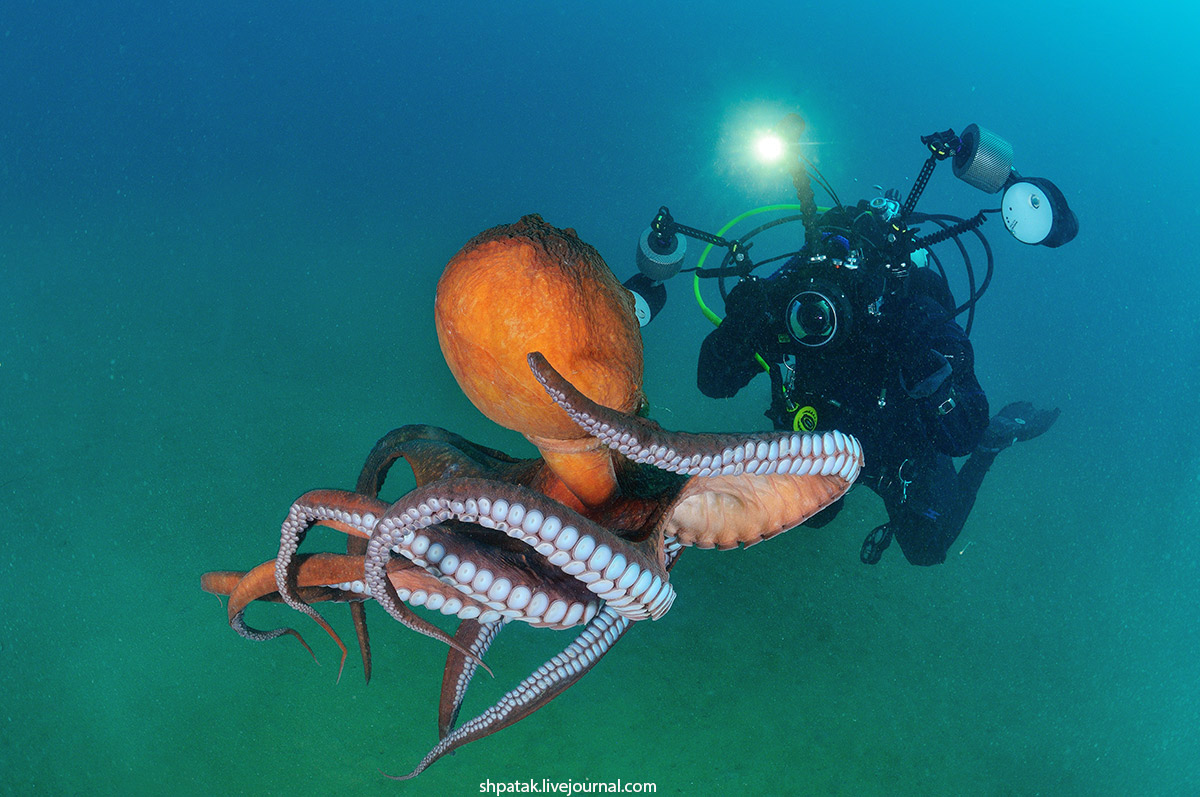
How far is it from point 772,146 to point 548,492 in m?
3.11

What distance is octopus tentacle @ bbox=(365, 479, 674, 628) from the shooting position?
3.51 ft

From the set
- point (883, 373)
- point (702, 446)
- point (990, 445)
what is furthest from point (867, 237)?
point (990, 445)

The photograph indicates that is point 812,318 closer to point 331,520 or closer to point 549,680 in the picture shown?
point 549,680

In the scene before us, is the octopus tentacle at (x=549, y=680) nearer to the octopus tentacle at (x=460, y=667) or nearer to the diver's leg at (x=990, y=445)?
the octopus tentacle at (x=460, y=667)

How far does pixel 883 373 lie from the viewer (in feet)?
12.1

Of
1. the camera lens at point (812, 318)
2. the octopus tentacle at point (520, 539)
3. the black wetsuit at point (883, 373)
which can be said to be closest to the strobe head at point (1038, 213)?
the black wetsuit at point (883, 373)

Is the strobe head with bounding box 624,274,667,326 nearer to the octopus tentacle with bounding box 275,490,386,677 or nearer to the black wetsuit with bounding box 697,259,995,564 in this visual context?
the black wetsuit with bounding box 697,259,995,564

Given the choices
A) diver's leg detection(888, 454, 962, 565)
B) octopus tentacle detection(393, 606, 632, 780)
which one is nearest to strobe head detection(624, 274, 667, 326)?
diver's leg detection(888, 454, 962, 565)

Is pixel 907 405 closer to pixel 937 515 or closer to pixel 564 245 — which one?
pixel 937 515

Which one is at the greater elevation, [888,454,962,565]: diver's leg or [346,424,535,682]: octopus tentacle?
[888,454,962,565]: diver's leg

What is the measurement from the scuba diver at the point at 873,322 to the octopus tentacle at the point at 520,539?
86.3 inches

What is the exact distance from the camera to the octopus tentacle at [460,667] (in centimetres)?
197

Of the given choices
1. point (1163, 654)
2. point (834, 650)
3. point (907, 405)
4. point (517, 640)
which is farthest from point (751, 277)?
point (1163, 654)

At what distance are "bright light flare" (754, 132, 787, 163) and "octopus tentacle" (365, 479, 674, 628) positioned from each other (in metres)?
3.25
